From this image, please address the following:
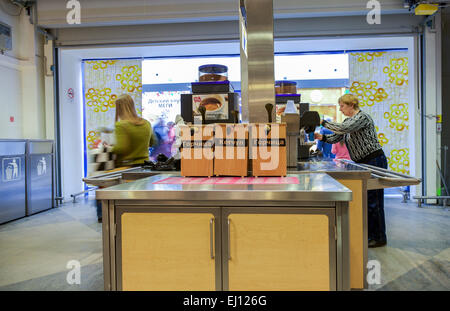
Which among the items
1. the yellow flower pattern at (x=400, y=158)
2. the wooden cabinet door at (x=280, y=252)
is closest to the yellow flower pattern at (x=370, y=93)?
the yellow flower pattern at (x=400, y=158)

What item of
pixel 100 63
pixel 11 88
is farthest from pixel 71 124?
pixel 100 63

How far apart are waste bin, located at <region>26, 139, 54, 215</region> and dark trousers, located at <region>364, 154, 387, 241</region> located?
4.64 meters

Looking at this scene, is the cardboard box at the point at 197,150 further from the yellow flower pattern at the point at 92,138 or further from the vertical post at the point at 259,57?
the yellow flower pattern at the point at 92,138

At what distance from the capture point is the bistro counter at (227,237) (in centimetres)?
140

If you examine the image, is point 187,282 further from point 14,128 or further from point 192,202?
point 14,128

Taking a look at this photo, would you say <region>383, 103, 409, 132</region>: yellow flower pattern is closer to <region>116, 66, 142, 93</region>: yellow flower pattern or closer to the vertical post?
<region>116, 66, 142, 93</region>: yellow flower pattern

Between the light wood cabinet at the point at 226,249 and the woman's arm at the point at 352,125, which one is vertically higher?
the woman's arm at the point at 352,125

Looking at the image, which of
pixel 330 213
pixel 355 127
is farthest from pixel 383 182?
pixel 355 127

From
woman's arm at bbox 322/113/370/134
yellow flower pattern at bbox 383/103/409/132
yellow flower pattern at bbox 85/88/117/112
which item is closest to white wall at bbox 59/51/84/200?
yellow flower pattern at bbox 85/88/117/112

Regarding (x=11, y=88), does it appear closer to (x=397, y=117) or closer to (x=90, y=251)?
(x=90, y=251)

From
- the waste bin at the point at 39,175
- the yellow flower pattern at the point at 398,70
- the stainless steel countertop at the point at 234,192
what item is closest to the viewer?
the stainless steel countertop at the point at 234,192

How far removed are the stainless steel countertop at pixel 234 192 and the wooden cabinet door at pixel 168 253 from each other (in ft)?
0.28

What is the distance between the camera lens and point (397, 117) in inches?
254
